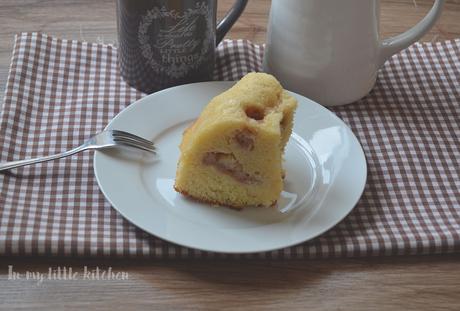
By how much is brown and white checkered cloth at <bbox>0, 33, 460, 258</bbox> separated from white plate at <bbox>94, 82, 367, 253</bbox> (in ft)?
0.09

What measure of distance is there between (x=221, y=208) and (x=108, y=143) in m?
0.18

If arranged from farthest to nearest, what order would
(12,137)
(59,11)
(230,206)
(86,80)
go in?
1. (59,11)
2. (86,80)
3. (12,137)
4. (230,206)

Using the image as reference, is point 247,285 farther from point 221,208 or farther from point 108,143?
point 108,143

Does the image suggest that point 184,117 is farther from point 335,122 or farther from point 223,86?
point 335,122

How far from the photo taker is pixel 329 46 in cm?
106

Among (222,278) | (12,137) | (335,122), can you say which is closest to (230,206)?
(222,278)

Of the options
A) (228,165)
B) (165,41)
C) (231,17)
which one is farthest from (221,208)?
(231,17)

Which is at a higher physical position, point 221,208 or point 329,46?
point 329,46

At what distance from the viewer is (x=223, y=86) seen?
110cm

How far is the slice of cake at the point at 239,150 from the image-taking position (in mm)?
870

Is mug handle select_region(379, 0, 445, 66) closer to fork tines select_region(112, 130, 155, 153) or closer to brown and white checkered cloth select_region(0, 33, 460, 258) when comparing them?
brown and white checkered cloth select_region(0, 33, 460, 258)

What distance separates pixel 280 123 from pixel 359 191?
135mm

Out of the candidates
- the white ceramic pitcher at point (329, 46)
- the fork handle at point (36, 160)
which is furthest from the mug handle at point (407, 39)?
the fork handle at point (36, 160)

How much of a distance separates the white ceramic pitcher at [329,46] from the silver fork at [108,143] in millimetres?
271
